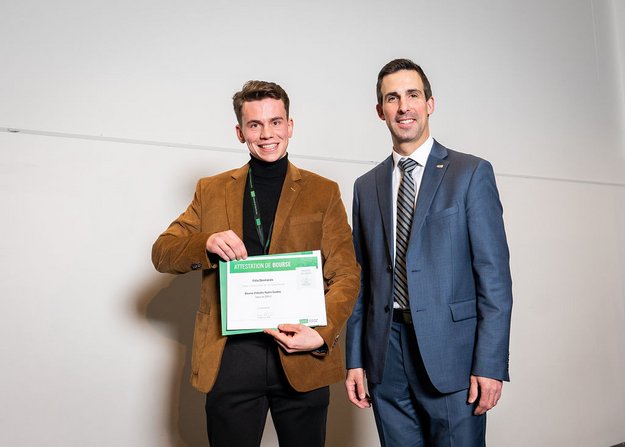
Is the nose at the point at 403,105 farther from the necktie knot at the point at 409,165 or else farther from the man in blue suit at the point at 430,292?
the necktie knot at the point at 409,165

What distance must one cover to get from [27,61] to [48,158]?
0.42 m

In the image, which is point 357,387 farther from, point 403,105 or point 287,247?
point 403,105

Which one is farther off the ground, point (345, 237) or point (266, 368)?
point (345, 237)

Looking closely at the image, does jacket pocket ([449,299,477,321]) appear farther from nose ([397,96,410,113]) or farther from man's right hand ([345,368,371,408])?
nose ([397,96,410,113])

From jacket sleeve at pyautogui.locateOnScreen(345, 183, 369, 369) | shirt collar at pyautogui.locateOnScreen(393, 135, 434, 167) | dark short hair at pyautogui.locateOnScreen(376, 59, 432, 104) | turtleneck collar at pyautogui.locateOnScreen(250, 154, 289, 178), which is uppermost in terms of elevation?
dark short hair at pyautogui.locateOnScreen(376, 59, 432, 104)

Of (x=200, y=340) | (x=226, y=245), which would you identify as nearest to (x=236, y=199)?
(x=226, y=245)

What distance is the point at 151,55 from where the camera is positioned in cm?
260

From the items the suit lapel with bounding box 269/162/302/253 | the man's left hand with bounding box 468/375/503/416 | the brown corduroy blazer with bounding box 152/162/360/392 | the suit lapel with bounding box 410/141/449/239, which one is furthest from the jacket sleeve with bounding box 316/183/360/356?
the man's left hand with bounding box 468/375/503/416

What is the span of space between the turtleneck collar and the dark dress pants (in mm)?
632

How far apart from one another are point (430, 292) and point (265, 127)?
2.40ft

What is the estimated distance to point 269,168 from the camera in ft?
5.68

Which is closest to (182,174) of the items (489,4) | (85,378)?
(85,378)

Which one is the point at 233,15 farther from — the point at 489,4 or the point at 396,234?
the point at 489,4

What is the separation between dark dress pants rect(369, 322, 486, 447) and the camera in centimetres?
171
